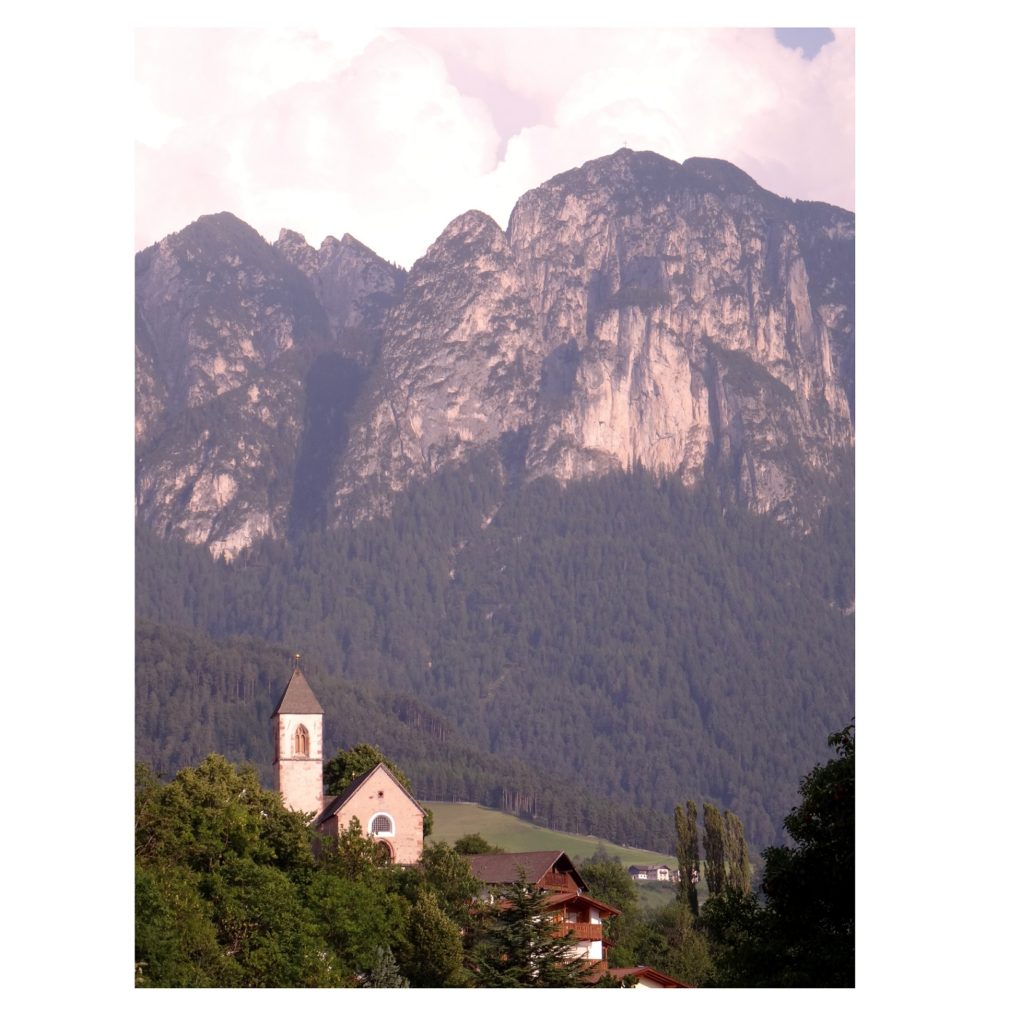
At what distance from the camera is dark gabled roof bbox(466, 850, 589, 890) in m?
90.7

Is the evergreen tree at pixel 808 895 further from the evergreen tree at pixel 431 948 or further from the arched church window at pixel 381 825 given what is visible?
the arched church window at pixel 381 825

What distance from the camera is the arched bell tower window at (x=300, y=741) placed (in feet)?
373

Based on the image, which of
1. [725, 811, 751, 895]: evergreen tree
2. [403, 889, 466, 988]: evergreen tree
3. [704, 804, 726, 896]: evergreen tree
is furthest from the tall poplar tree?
[403, 889, 466, 988]: evergreen tree

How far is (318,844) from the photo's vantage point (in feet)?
308

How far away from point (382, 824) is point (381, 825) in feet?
0.30

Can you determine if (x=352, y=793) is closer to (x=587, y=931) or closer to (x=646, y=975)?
(x=587, y=931)

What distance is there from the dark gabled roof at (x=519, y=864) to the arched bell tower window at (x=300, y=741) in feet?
62.6

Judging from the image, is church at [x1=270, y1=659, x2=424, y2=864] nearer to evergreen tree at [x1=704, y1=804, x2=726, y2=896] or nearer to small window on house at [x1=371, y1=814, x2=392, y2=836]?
small window on house at [x1=371, y1=814, x2=392, y2=836]

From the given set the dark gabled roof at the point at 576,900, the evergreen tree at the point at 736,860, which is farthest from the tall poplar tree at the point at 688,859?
the dark gabled roof at the point at 576,900
